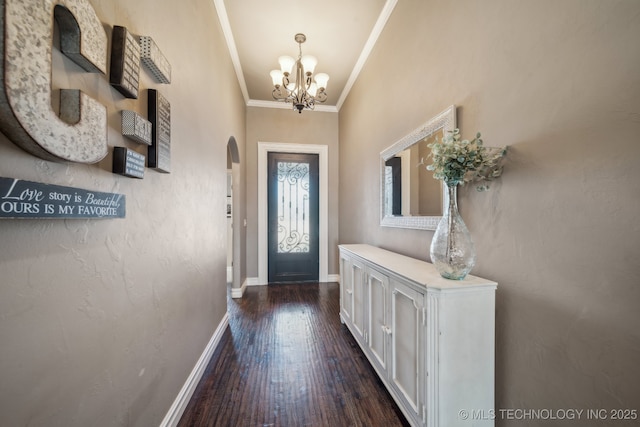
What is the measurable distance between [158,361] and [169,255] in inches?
21.1

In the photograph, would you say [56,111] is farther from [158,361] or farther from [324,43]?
[324,43]

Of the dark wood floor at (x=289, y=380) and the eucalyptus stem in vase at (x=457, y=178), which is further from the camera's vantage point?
the dark wood floor at (x=289, y=380)

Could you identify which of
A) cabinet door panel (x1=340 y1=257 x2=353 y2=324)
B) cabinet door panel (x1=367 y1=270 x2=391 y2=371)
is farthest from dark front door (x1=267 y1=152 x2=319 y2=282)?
cabinet door panel (x1=367 y1=270 x2=391 y2=371)

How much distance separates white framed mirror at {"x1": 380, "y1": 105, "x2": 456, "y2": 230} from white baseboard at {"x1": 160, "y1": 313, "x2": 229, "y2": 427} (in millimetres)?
1889

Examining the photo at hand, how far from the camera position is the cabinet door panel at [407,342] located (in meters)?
1.27

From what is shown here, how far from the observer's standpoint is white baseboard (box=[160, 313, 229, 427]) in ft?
4.60

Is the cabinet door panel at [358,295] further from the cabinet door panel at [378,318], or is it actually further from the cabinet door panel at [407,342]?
the cabinet door panel at [407,342]

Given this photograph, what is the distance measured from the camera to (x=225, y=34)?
264 centimetres

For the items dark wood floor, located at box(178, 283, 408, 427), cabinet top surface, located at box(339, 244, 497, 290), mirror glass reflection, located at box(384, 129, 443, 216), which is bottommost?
dark wood floor, located at box(178, 283, 408, 427)

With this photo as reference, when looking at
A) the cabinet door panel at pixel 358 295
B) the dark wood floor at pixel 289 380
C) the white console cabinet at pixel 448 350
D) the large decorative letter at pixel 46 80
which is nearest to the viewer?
the large decorative letter at pixel 46 80

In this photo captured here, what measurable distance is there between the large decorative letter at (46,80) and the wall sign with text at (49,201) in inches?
3.9

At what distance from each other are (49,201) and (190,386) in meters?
1.55

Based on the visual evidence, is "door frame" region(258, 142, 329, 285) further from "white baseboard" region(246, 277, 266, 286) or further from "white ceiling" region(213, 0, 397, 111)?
"white ceiling" region(213, 0, 397, 111)

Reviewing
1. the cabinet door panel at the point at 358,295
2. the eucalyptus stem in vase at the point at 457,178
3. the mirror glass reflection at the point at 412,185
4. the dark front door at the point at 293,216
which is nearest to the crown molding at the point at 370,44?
the dark front door at the point at 293,216
